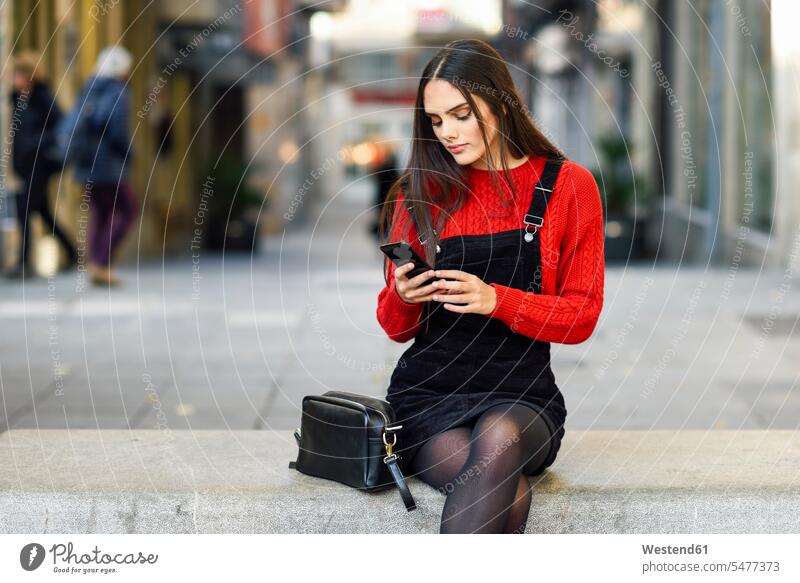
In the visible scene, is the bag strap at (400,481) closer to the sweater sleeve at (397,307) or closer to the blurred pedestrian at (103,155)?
the sweater sleeve at (397,307)

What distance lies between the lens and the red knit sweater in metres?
3.12

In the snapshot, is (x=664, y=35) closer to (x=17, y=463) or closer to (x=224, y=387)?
(x=224, y=387)

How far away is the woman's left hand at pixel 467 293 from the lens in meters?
3.03

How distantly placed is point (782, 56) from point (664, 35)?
5365 mm

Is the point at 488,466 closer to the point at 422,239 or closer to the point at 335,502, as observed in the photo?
the point at 335,502

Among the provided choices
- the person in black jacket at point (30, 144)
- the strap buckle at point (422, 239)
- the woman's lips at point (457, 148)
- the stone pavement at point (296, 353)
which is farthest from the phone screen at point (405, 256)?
the person in black jacket at point (30, 144)

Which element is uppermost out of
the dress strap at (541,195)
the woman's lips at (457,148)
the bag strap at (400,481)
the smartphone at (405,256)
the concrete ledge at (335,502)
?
the woman's lips at (457,148)

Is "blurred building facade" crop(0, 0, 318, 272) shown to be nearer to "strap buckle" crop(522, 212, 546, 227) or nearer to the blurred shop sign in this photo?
the blurred shop sign

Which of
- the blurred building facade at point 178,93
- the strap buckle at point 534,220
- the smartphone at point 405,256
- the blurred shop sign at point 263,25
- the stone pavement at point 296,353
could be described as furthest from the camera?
the blurred shop sign at point 263,25

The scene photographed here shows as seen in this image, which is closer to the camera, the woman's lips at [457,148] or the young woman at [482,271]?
the young woman at [482,271]

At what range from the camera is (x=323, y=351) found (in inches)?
275

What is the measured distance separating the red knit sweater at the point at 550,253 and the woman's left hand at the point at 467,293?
0.11 ft

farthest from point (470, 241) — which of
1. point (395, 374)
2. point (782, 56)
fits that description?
point (782, 56)

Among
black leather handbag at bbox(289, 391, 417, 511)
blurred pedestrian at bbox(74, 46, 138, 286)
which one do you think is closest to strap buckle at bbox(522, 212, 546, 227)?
black leather handbag at bbox(289, 391, 417, 511)
